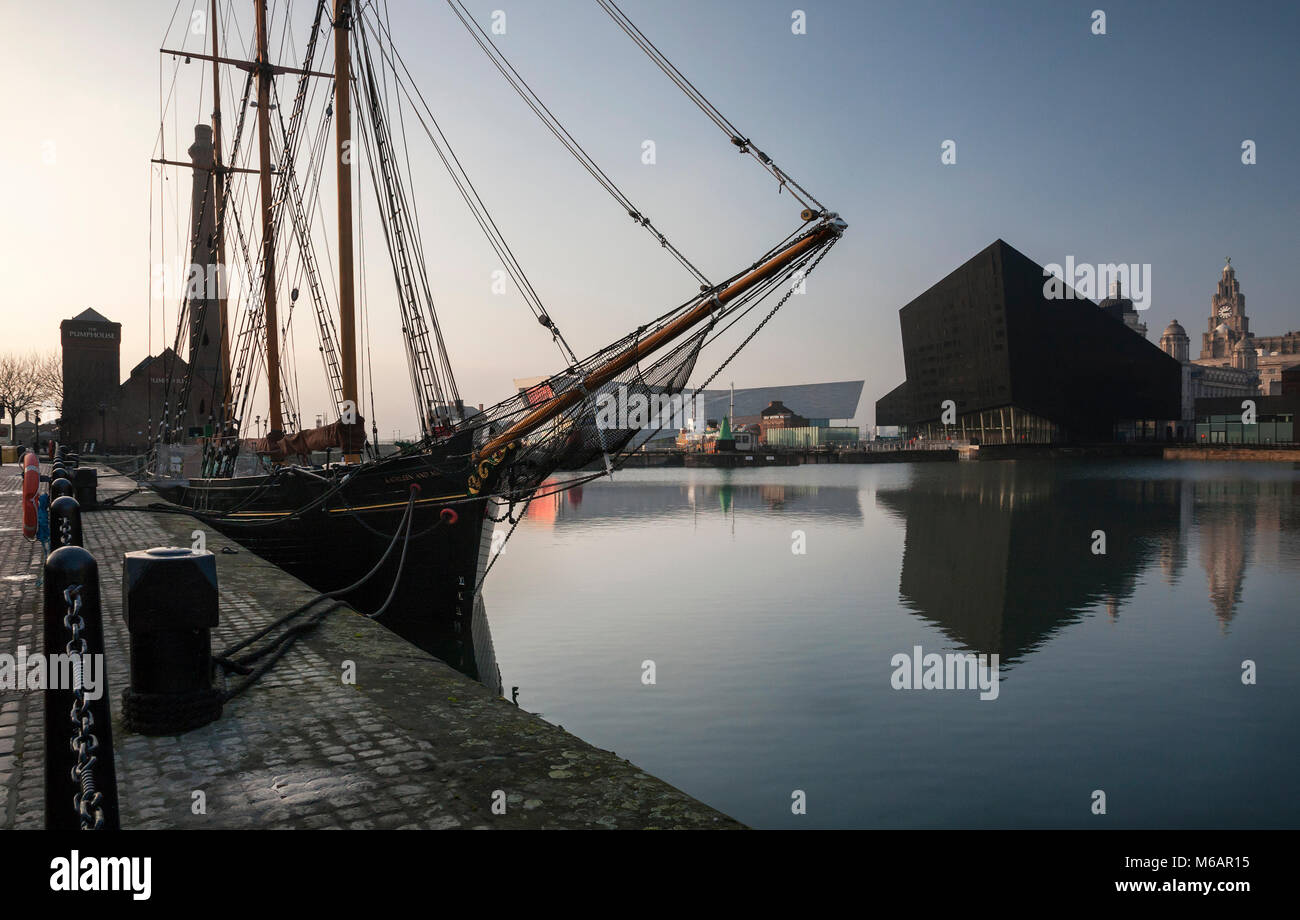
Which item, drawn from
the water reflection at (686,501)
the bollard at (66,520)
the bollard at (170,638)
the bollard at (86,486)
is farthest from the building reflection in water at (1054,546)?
the bollard at (86,486)

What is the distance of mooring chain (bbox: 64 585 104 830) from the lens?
3426 millimetres

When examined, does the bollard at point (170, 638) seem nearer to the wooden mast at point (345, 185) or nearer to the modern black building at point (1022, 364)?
the wooden mast at point (345, 185)

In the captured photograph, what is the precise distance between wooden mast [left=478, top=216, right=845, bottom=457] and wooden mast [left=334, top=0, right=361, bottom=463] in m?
4.74

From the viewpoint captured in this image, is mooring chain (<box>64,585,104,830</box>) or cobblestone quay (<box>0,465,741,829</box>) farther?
cobblestone quay (<box>0,465,741,829</box>)

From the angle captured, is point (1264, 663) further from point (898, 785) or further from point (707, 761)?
point (707, 761)

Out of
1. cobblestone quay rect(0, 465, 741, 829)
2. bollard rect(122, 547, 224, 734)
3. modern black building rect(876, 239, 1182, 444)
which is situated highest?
modern black building rect(876, 239, 1182, 444)

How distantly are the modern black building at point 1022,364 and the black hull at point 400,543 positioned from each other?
99431 millimetres

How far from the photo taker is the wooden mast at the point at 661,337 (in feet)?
54.2

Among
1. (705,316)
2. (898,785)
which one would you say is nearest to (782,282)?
(705,316)

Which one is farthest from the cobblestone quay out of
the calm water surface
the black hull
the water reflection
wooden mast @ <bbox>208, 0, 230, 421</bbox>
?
the water reflection

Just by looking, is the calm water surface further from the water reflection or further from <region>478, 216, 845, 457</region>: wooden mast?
the water reflection

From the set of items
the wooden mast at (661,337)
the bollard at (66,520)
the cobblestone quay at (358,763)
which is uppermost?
the wooden mast at (661,337)

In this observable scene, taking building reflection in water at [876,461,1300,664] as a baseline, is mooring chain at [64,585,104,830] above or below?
above

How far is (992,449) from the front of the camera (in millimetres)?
112938
